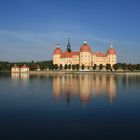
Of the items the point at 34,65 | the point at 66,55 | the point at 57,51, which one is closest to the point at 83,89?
the point at 66,55

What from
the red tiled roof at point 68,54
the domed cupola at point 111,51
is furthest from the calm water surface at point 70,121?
the domed cupola at point 111,51

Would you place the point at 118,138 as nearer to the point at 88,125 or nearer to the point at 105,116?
the point at 88,125

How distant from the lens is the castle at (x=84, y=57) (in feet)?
257

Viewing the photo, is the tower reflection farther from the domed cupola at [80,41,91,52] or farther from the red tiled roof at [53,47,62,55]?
the red tiled roof at [53,47,62,55]

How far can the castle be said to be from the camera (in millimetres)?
78312

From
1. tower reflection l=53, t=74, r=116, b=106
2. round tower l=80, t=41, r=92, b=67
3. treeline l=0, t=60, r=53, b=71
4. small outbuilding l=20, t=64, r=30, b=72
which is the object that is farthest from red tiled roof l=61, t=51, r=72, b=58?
tower reflection l=53, t=74, r=116, b=106

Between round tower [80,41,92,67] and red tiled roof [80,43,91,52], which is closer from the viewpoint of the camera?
round tower [80,41,92,67]

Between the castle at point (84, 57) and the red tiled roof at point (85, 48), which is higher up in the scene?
the red tiled roof at point (85, 48)

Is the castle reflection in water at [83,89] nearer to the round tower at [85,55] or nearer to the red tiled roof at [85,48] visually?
the round tower at [85,55]

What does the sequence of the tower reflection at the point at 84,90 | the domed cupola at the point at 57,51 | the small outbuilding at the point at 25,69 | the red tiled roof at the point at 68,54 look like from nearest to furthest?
1. the tower reflection at the point at 84,90
2. the small outbuilding at the point at 25,69
3. the red tiled roof at the point at 68,54
4. the domed cupola at the point at 57,51

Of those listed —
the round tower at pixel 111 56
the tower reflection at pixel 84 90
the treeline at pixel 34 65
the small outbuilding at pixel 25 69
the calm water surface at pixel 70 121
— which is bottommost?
the calm water surface at pixel 70 121

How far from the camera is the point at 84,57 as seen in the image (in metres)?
78.1

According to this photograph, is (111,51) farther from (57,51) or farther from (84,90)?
(84,90)

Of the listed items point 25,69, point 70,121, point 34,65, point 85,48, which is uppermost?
→ point 85,48
